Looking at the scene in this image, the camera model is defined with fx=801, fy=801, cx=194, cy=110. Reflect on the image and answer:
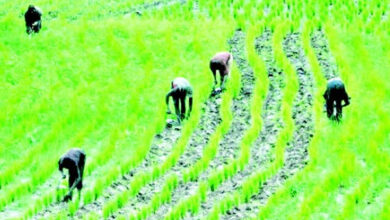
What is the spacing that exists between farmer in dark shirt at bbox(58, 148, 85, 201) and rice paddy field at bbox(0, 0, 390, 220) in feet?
0.65

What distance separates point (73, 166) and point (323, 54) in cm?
948

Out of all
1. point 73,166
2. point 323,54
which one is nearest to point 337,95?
point 323,54

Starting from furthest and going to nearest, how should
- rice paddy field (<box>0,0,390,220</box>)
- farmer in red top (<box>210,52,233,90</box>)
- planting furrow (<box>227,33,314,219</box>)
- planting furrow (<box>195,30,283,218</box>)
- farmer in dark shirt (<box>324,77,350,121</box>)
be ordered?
farmer in red top (<box>210,52,233,90</box>)
farmer in dark shirt (<box>324,77,350,121</box>)
planting furrow (<box>195,30,283,218</box>)
rice paddy field (<box>0,0,390,220</box>)
planting furrow (<box>227,33,314,219</box>)

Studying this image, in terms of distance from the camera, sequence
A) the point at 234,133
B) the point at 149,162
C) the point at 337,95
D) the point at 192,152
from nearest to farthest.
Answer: the point at 149,162, the point at 192,152, the point at 337,95, the point at 234,133

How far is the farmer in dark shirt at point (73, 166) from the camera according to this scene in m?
11.9

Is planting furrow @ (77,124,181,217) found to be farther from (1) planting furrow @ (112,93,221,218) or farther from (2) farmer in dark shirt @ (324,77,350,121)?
(2) farmer in dark shirt @ (324,77,350,121)

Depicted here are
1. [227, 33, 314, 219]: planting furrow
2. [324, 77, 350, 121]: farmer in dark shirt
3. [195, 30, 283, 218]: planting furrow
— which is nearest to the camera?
[227, 33, 314, 219]: planting furrow

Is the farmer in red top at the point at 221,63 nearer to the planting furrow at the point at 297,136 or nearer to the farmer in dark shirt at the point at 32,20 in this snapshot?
the planting furrow at the point at 297,136

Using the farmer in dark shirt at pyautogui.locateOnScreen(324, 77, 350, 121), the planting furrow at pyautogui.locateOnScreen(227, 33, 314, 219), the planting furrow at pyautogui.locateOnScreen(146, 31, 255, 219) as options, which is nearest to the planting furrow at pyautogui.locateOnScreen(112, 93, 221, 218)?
the planting furrow at pyautogui.locateOnScreen(146, 31, 255, 219)

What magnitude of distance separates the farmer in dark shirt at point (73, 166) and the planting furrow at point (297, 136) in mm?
2439

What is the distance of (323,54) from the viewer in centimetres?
1973

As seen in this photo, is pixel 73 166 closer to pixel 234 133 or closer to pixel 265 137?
pixel 234 133

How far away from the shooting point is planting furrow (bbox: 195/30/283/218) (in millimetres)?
12180

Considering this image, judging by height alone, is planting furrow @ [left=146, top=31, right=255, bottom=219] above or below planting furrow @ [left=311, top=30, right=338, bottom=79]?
below
